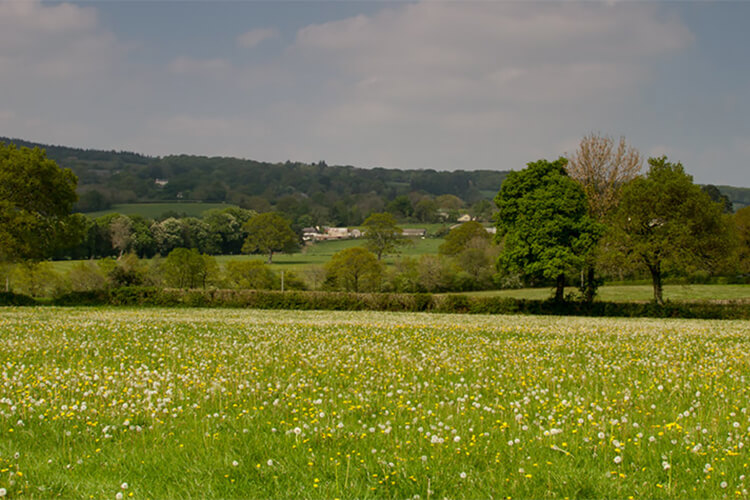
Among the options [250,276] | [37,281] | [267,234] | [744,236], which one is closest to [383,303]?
[250,276]

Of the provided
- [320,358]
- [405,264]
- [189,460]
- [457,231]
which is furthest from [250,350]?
[457,231]

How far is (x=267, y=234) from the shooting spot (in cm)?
12181

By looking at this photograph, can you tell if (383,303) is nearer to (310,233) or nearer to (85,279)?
(85,279)

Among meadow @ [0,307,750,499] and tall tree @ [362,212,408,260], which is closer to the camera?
meadow @ [0,307,750,499]

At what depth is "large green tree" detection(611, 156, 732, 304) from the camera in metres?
46.4

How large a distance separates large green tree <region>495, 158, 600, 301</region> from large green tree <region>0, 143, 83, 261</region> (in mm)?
41191

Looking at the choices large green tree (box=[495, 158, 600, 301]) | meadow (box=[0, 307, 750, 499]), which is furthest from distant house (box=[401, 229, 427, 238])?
meadow (box=[0, 307, 750, 499])

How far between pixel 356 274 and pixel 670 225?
44710mm

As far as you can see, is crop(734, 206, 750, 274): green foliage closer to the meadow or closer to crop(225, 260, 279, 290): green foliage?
crop(225, 260, 279, 290): green foliage

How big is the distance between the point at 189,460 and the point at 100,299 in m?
49.9

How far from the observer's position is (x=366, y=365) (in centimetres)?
1259

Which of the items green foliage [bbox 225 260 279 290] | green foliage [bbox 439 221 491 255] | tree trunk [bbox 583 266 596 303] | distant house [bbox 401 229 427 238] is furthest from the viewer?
distant house [bbox 401 229 427 238]

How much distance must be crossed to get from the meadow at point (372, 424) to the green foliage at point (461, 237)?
100751 mm

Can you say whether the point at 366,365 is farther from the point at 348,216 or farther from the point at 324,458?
the point at 348,216
